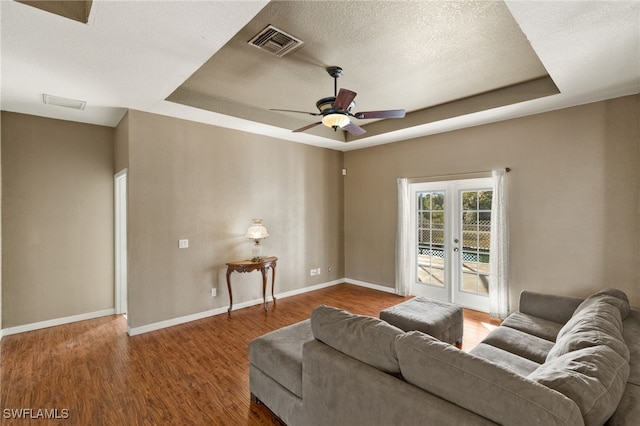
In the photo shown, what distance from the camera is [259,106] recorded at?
14.4 feet

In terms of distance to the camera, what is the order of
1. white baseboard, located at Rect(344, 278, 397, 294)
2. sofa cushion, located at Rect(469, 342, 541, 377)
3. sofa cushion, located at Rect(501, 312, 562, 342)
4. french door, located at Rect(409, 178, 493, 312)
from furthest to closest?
1. white baseboard, located at Rect(344, 278, 397, 294)
2. french door, located at Rect(409, 178, 493, 312)
3. sofa cushion, located at Rect(501, 312, 562, 342)
4. sofa cushion, located at Rect(469, 342, 541, 377)

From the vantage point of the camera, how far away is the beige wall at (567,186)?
11.1 ft

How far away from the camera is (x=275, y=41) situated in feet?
8.64

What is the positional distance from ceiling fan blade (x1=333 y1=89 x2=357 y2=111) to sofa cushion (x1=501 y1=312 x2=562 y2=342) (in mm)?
2551

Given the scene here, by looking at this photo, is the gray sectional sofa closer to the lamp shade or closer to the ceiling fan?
the ceiling fan

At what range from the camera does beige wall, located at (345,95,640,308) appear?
3.38 meters

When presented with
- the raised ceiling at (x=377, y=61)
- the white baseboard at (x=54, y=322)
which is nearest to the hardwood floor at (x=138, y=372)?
the white baseboard at (x=54, y=322)

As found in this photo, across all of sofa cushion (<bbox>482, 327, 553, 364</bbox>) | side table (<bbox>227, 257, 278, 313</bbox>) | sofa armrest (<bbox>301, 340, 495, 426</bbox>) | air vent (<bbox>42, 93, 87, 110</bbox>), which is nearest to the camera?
sofa armrest (<bbox>301, 340, 495, 426</bbox>)

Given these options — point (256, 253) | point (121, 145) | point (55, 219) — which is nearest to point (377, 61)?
point (256, 253)

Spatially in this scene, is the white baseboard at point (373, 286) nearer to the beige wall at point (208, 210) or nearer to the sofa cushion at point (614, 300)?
the beige wall at point (208, 210)

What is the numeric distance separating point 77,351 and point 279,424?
8.53 feet

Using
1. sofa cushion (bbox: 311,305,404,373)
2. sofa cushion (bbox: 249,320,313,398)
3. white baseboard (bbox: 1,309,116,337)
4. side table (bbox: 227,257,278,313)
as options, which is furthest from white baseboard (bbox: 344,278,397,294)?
white baseboard (bbox: 1,309,116,337)

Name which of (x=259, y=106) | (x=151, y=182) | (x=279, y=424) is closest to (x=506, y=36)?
(x=259, y=106)

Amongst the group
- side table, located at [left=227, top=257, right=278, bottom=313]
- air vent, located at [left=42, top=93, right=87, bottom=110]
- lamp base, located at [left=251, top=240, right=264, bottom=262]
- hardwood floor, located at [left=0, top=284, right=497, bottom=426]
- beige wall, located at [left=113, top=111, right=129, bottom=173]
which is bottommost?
hardwood floor, located at [left=0, top=284, right=497, bottom=426]
